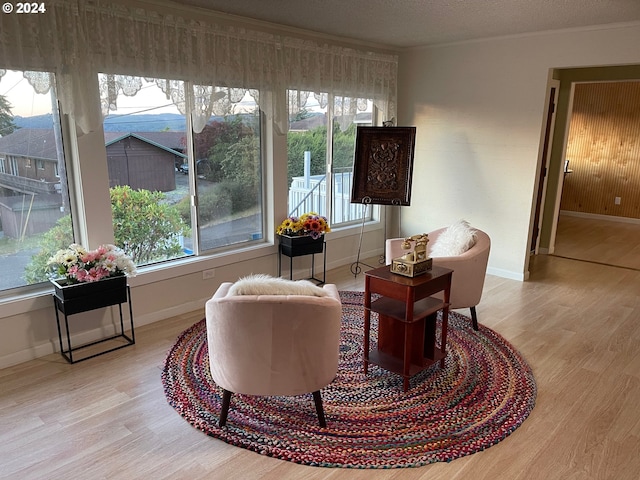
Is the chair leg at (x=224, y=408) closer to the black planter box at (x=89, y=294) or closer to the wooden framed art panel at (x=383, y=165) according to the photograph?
the black planter box at (x=89, y=294)

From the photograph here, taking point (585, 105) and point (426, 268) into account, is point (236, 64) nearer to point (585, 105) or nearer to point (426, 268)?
point (426, 268)

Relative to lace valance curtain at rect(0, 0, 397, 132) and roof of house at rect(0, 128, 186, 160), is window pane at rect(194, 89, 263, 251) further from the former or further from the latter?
roof of house at rect(0, 128, 186, 160)

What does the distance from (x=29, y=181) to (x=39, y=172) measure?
0.09 meters

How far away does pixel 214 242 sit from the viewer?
4.31m

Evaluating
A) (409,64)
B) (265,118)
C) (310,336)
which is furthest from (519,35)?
(310,336)

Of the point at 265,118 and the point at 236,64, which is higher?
the point at 236,64

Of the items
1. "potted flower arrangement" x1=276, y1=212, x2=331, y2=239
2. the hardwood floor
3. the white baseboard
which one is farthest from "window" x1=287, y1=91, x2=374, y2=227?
the white baseboard

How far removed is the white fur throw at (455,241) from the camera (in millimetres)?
3508

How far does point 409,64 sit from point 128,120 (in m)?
3.40

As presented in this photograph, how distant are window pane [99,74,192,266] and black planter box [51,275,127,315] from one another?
1.74 feet

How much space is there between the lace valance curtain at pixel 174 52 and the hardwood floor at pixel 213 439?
5.55 feet

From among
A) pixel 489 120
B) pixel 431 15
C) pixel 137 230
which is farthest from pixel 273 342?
pixel 489 120

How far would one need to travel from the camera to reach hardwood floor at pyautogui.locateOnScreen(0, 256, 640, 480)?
2197 millimetres
